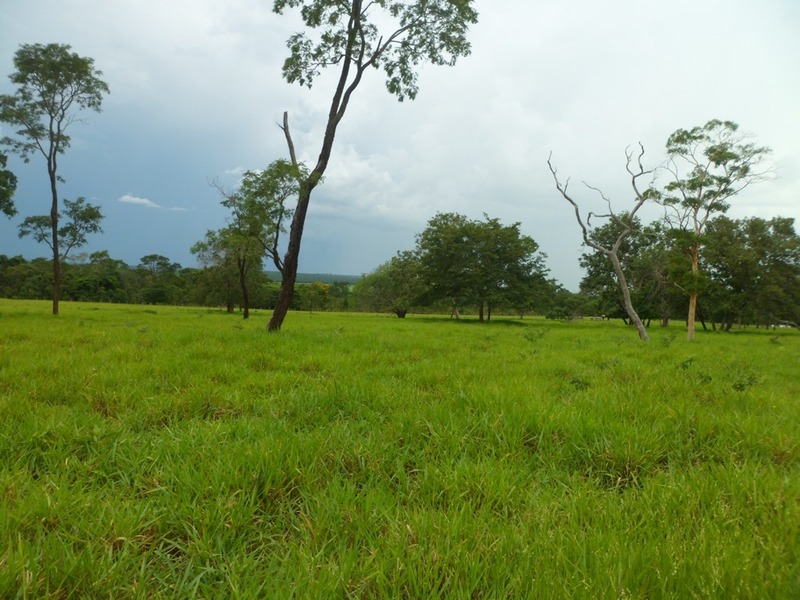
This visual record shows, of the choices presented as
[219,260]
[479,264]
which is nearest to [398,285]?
[479,264]

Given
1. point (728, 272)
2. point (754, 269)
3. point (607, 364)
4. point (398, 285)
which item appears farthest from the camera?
point (398, 285)

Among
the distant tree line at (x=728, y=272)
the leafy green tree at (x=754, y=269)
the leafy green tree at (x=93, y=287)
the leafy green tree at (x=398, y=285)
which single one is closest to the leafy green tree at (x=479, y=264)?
the leafy green tree at (x=398, y=285)

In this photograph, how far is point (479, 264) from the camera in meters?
37.5

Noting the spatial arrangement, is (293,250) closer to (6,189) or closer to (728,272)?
(6,189)

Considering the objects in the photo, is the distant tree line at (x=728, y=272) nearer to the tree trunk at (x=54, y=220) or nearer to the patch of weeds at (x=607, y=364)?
the patch of weeds at (x=607, y=364)

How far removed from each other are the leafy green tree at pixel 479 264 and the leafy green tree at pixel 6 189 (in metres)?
31.5

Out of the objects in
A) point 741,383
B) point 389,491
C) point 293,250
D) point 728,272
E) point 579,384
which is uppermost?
point 728,272

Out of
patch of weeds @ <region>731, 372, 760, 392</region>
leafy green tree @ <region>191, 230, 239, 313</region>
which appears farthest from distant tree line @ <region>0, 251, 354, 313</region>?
patch of weeds @ <region>731, 372, 760, 392</region>

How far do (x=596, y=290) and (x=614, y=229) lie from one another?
23.2 ft

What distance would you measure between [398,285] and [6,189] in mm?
37584

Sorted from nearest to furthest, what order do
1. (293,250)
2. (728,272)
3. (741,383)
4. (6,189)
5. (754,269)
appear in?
1. (741,383)
2. (293,250)
3. (6,189)
4. (754,269)
5. (728,272)

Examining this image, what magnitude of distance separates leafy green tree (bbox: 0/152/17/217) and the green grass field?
927 inches

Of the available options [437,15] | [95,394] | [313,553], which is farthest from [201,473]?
[437,15]

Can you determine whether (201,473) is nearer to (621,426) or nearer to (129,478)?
(129,478)
